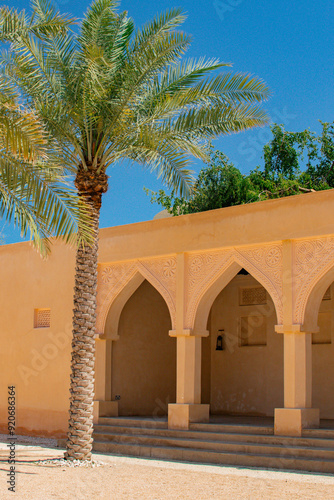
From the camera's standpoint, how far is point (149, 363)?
13.9 metres

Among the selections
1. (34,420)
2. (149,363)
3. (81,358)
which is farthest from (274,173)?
(81,358)

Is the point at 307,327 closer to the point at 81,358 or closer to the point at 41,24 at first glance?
the point at 81,358

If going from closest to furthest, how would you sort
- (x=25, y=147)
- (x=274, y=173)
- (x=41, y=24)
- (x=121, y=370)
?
(x=25, y=147) → (x=41, y=24) → (x=121, y=370) → (x=274, y=173)

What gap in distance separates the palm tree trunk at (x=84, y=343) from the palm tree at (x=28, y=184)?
0.78 metres

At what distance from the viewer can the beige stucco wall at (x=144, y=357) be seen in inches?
521

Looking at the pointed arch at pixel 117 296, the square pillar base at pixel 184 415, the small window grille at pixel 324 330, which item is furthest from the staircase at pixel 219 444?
the small window grille at pixel 324 330

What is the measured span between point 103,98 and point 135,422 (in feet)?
18.4

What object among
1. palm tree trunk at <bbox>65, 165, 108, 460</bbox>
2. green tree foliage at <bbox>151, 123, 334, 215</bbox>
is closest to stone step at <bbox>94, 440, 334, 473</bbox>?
palm tree trunk at <bbox>65, 165, 108, 460</bbox>

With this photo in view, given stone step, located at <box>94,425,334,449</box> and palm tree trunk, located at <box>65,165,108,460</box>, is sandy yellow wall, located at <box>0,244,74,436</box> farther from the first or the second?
palm tree trunk, located at <box>65,165,108,460</box>

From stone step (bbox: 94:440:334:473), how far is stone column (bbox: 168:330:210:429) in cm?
69

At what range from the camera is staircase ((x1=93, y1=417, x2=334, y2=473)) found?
933cm

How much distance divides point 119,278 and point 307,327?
3.88m

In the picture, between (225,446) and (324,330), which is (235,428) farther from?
(324,330)

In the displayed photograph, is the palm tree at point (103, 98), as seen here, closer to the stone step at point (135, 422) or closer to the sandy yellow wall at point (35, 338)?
the stone step at point (135, 422)
